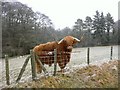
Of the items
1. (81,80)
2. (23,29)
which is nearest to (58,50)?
(81,80)

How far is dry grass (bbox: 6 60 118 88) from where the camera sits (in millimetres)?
6865

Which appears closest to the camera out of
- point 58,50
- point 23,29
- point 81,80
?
point 81,80

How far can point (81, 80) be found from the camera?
791 centimetres

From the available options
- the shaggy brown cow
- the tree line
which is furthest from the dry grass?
the tree line

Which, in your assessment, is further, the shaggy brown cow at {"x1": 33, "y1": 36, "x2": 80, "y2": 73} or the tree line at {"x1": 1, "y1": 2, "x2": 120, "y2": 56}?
the tree line at {"x1": 1, "y1": 2, "x2": 120, "y2": 56}

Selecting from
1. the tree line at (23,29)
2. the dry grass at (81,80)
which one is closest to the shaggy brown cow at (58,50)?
the dry grass at (81,80)

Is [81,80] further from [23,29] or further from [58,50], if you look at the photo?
[23,29]

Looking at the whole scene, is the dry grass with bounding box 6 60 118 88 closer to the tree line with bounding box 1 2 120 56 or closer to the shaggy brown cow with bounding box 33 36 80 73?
the shaggy brown cow with bounding box 33 36 80 73

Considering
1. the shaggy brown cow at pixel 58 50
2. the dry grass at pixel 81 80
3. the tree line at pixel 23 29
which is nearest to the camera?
the dry grass at pixel 81 80

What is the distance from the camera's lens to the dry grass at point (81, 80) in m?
6.86

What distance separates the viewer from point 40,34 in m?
28.3

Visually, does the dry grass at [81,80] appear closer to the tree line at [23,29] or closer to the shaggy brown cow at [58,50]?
the shaggy brown cow at [58,50]

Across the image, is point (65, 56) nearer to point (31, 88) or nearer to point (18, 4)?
point (31, 88)

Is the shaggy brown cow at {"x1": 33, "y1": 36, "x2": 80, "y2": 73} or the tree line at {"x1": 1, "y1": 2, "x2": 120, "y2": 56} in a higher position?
the tree line at {"x1": 1, "y1": 2, "x2": 120, "y2": 56}
